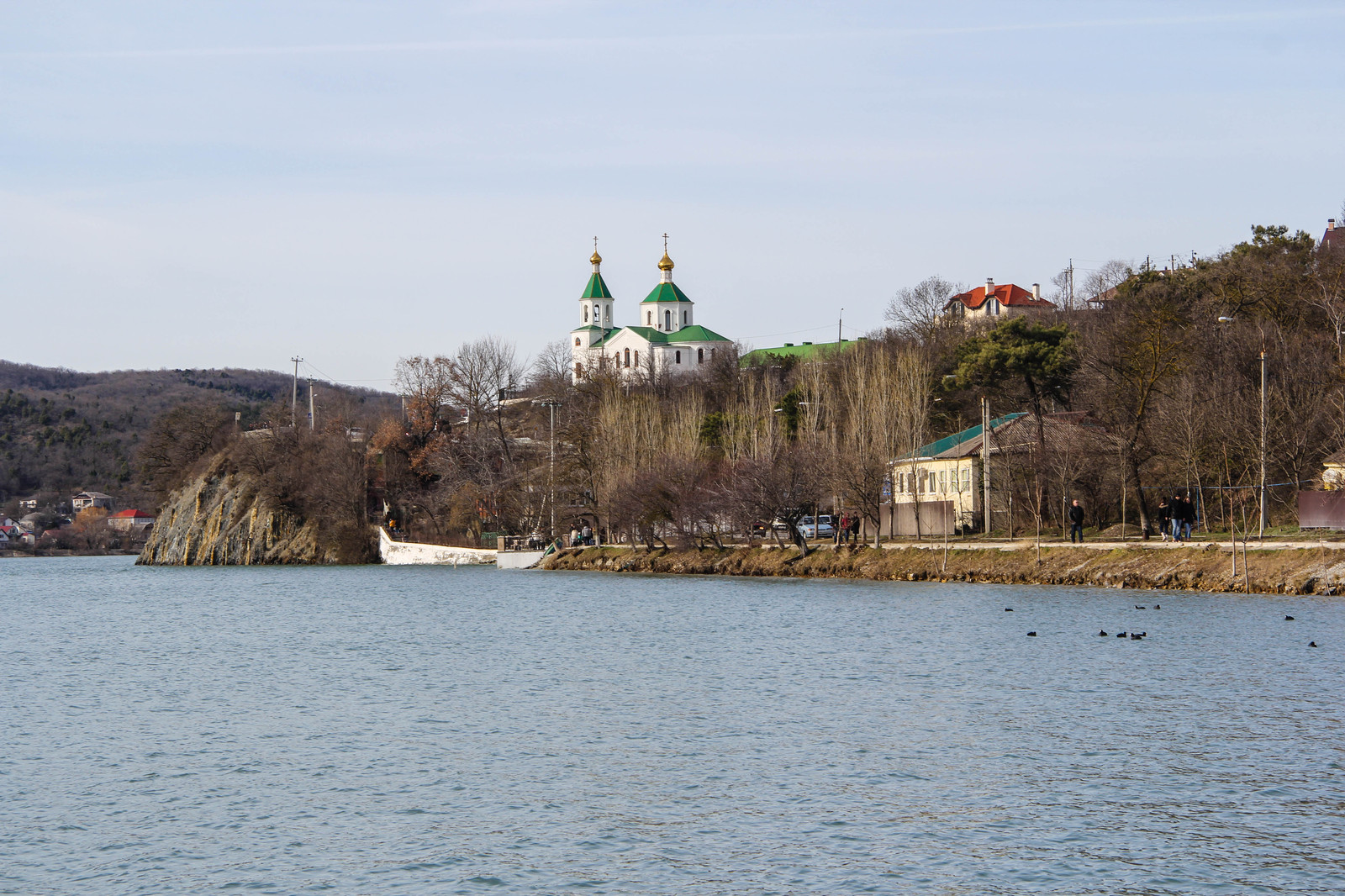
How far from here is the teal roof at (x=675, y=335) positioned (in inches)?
6230

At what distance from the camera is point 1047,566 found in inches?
1834

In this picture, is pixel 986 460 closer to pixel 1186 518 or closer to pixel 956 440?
pixel 1186 518

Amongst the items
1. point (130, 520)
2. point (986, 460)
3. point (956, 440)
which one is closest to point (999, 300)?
point (956, 440)

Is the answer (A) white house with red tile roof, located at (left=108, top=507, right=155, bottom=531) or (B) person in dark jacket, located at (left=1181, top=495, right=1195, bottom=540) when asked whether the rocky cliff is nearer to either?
(A) white house with red tile roof, located at (left=108, top=507, right=155, bottom=531)

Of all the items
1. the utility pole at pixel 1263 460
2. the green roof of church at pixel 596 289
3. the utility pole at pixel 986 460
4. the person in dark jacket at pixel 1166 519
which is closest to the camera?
the utility pole at pixel 1263 460

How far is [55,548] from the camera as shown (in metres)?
164

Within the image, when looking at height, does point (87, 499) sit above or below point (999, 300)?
below

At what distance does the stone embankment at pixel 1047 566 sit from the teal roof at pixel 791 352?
212 ft

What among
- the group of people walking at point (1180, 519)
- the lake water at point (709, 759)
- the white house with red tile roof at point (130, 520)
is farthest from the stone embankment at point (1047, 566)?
the white house with red tile roof at point (130, 520)

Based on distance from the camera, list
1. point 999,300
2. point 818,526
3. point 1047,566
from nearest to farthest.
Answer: point 1047,566 → point 818,526 → point 999,300

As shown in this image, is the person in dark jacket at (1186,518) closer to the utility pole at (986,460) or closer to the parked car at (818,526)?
the utility pole at (986,460)

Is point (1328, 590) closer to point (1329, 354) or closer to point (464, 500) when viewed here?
point (1329, 354)

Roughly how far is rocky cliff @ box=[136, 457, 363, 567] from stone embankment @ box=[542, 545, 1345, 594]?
42307 mm

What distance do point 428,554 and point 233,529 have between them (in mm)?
26075
